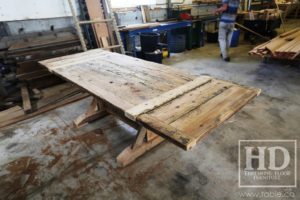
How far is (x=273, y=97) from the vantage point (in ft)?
9.13

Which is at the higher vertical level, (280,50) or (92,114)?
(280,50)

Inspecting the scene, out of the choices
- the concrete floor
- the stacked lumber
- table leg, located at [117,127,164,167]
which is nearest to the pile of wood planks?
the concrete floor

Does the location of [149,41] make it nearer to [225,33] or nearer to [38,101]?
[225,33]

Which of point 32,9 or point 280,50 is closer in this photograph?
point 280,50

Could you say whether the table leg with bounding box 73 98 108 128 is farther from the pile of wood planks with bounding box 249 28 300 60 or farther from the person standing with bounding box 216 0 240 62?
the person standing with bounding box 216 0 240 62

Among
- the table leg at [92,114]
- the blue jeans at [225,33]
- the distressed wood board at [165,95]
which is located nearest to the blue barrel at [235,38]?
the blue jeans at [225,33]

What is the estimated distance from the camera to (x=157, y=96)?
4.49ft

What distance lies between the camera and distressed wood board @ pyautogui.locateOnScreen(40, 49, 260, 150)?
1.06 metres

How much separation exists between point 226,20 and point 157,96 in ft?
11.9

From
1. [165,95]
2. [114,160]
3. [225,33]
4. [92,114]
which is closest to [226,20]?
[225,33]

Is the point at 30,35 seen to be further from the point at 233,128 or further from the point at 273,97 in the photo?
the point at 273,97

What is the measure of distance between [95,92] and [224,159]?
1271 mm

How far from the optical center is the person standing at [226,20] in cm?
407

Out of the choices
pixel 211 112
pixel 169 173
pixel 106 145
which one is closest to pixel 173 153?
pixel 169 173
